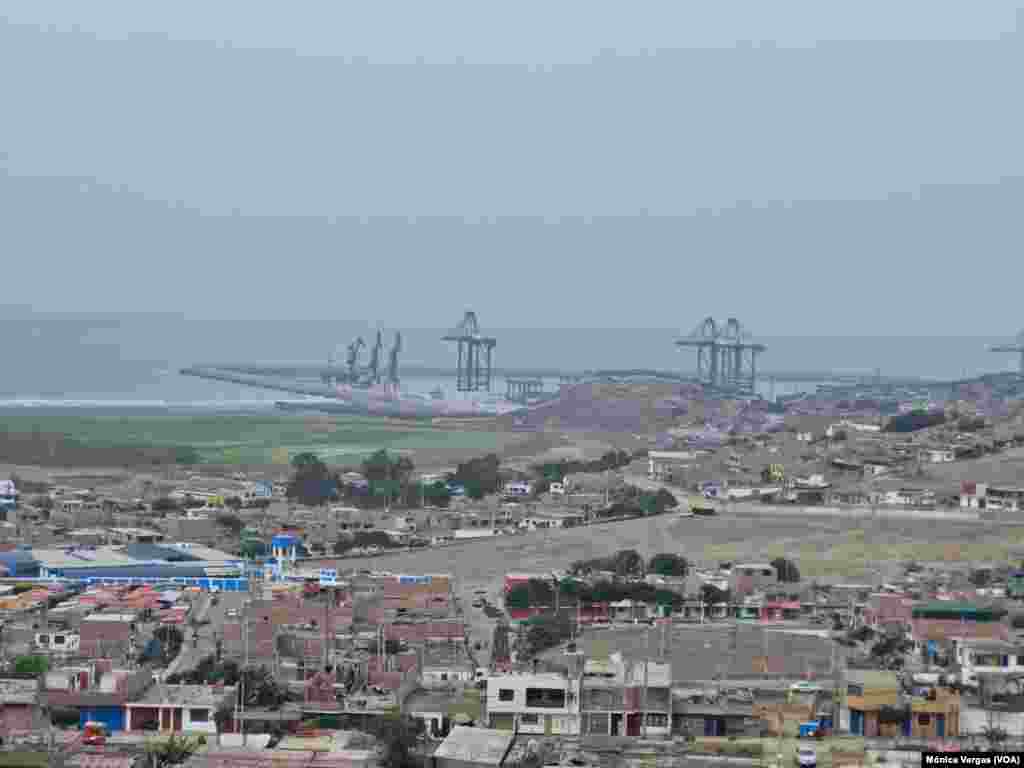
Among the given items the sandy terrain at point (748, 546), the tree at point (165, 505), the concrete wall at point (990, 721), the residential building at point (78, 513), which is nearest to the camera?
the concrete wall at point (990, 721)

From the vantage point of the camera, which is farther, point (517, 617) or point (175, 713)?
point (517, 617)

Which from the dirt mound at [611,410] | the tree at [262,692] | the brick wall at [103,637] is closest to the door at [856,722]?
the tree at [262,692]

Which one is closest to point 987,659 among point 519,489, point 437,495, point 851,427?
point 437,495

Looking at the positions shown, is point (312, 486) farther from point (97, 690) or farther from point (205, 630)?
point (97, 690)

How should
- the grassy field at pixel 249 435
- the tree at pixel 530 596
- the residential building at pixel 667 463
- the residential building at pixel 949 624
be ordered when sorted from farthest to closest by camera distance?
1. the grassy field at pixel 249 435
2. the residential building at pixel 667 463
3. the tree at pixel 530 596
4. the residential building at pixel 949 624

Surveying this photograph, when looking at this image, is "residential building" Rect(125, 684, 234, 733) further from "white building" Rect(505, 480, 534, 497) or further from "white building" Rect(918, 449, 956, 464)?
"white building" Rect(918, 449, 956, 464)

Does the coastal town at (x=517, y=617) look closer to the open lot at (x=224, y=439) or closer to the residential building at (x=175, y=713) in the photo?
the residential building at (x=175, y=713)

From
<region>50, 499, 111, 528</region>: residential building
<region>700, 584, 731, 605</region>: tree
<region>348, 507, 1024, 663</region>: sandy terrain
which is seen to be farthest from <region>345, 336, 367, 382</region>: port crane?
<region>700, 584, 731, 605</region>: tree

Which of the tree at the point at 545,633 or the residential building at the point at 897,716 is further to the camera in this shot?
the tree at the point at 545,633
